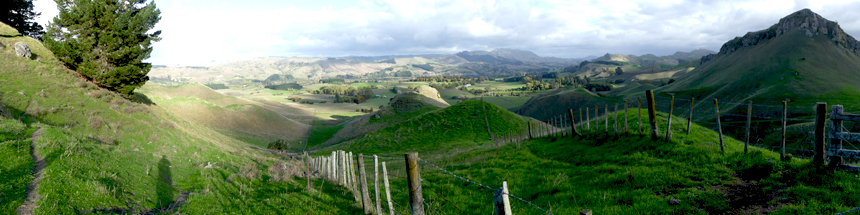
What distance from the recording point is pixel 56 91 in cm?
2094

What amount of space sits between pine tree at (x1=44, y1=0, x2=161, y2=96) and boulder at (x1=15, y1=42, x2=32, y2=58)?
3.63ft

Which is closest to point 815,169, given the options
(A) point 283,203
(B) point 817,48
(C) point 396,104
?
(A) point 283,203

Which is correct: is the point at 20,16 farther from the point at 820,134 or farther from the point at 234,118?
the point at 820,134

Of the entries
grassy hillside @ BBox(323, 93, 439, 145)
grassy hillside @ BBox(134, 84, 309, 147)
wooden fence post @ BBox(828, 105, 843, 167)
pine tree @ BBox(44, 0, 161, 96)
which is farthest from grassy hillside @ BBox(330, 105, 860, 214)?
grassy hillside @ BBox(134, 84, 309, 147)

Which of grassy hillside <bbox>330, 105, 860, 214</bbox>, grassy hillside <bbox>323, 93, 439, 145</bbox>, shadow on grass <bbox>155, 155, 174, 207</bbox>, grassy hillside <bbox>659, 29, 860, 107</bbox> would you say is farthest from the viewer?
grassy hillside <bbox>323, 93, 439, 145</bbox>

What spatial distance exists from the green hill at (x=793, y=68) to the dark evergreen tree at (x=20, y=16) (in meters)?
93.9

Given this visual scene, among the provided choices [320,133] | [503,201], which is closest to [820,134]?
[503,201]

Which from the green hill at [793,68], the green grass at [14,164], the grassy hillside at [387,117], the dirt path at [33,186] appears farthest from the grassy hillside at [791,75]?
the green grass at [14,164]

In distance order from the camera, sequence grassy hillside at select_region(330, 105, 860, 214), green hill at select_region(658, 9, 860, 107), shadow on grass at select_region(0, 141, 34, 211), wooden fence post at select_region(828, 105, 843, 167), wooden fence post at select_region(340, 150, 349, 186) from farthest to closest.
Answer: green hill at select_region(658, 9, 860, 107) < wooden fence post at select_region(340, 150, 349, 186) < wooden fence post at select_region(828, 105, 843, 167) < grassy hillside at select_region(330, 105, 860, 214) < shadow on grass at select_region(0, 141, 34, 211)

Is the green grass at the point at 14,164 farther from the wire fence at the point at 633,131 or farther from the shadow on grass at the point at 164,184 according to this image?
the wire fence at the point at 633,131

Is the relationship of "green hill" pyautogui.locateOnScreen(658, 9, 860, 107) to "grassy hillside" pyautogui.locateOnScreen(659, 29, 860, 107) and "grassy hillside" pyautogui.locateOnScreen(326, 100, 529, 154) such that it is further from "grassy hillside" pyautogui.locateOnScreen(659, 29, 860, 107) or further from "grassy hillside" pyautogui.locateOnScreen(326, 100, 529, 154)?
"grassy hillside" pyautogui.locateOnScreen(326, 100, 529, 154)

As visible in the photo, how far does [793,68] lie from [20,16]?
120656 millimetres

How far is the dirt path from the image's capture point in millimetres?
7730

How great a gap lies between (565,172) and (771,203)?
6412 mm
